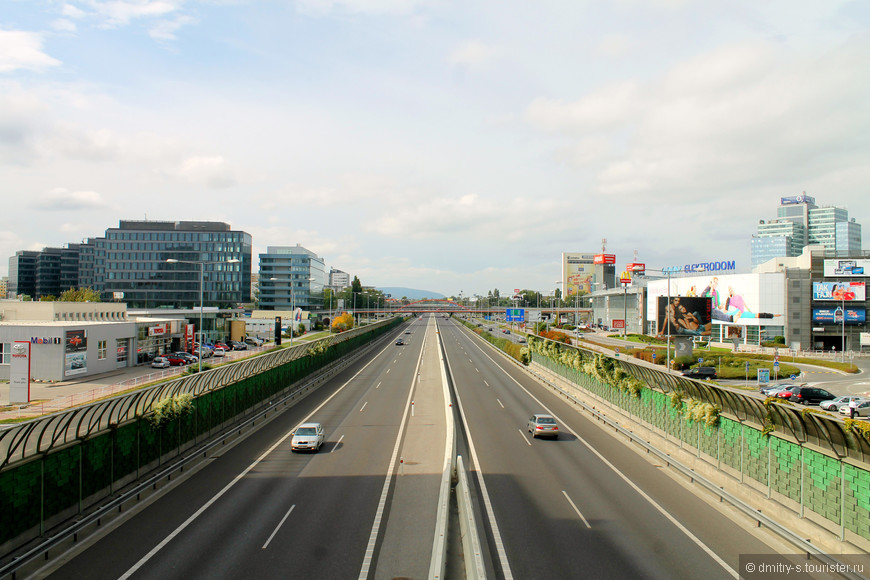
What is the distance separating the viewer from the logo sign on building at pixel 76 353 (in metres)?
46.6

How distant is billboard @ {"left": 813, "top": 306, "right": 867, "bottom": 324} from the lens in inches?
3206

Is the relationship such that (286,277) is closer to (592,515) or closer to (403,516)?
(403,516)

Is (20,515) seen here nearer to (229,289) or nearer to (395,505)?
(395,505)

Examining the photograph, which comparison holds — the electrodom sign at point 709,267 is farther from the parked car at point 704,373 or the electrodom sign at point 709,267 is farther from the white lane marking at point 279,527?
the white lane marking at point 279,527

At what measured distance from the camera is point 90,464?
17703mm

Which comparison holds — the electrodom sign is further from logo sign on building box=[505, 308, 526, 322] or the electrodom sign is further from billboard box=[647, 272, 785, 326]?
logo sign on building box=[505, 308, 526, 322]

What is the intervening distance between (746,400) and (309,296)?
527 ft

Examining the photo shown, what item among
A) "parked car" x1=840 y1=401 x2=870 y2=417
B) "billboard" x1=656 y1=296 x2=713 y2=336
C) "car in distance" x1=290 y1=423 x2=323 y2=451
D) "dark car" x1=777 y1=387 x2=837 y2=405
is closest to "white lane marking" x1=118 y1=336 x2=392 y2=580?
"car in distance" x1=290 y1=423 x2=323 y2=451

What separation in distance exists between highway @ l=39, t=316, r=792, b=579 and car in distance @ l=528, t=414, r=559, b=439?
536 millimetres

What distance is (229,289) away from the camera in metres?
140

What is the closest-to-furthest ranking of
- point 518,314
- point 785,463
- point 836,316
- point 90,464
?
point 785,463
point 90,464
point 836,316
point 518,314

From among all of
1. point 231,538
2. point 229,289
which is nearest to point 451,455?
point 231,538

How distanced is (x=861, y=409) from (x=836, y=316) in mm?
53648

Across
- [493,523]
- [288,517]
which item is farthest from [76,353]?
[493,523]
